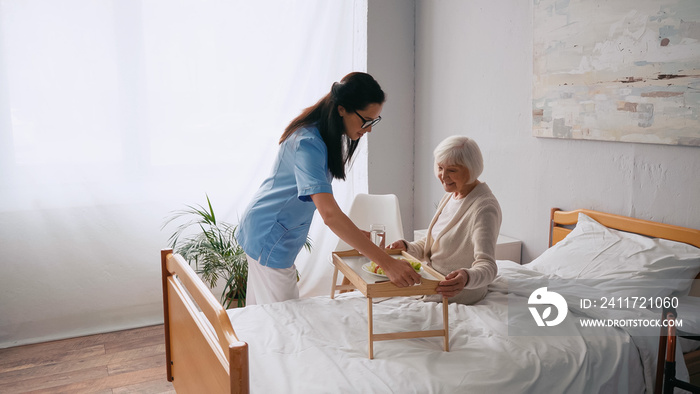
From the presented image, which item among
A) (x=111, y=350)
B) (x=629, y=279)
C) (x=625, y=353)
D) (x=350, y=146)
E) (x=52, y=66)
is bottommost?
(x=111, y=350)

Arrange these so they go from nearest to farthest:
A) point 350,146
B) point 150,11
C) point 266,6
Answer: point 350,146 < point 150,11 < point 266,6

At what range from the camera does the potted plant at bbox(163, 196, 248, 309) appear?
3.37 meters

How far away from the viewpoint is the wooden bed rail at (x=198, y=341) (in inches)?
51.6

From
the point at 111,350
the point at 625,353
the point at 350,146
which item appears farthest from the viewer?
the point at 111,350

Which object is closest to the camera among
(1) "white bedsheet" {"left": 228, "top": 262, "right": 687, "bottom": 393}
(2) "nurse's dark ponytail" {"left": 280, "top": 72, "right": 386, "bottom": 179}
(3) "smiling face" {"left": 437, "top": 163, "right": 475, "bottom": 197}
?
(1) "white bedsheet" {"left": 228, "top": 262, "right": 687, "bottom": 393}

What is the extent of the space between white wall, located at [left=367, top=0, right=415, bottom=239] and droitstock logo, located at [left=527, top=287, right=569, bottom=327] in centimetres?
211

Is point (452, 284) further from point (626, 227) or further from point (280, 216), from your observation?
point (626, 227)

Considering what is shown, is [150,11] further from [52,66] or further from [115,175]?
[115,175]

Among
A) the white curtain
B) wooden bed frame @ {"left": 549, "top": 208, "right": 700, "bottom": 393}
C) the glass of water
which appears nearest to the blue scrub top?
the glass of water

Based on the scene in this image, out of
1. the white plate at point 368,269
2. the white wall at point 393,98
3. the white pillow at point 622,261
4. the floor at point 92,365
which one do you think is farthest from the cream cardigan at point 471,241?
the white wall at point 393,98

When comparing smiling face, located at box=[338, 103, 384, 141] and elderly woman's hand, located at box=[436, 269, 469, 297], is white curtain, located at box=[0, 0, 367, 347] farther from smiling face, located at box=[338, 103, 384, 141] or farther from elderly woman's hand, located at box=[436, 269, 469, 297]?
elderly woman's hand, located at box=[436, 269, 469, 297]

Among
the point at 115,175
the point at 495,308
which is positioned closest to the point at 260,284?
the point at 495,308

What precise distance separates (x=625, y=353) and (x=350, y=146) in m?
1.19

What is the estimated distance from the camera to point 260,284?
235 centimetres
